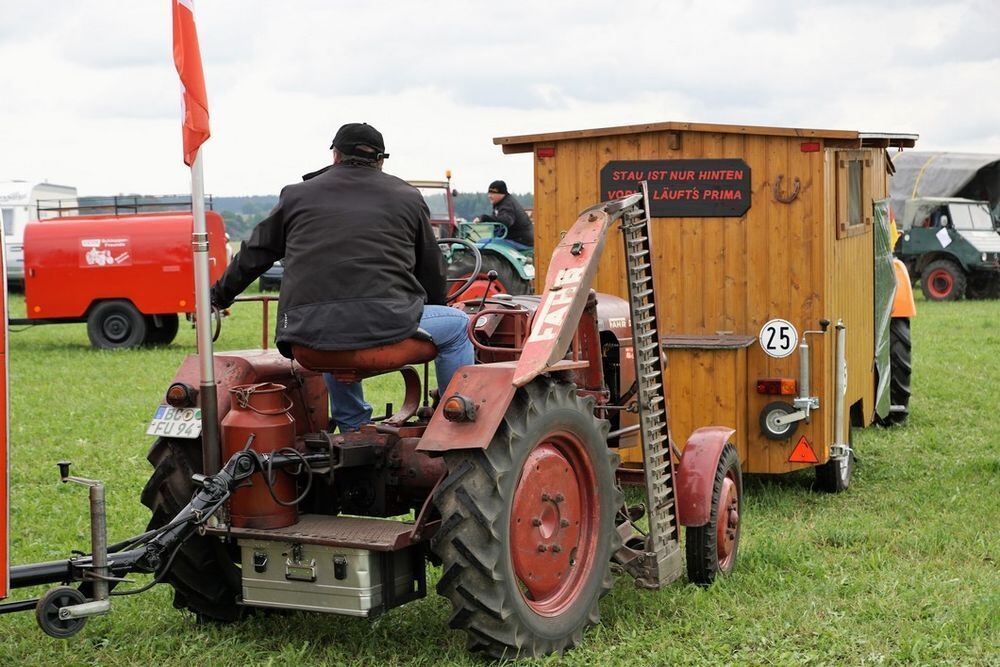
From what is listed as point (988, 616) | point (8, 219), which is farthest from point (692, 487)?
point (8, 219)

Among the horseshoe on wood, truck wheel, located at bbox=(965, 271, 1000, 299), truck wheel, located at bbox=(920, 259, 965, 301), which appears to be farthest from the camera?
truck wheel, located at bbox=(965, 271, 1000, 299)

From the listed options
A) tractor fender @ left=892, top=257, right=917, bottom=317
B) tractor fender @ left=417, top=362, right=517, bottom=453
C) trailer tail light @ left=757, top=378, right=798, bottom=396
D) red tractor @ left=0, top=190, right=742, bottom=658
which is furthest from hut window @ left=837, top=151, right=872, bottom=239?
tractor fender @ left=417, top=362, right=517, bottom=453

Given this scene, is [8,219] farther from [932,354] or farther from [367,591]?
[367,591]

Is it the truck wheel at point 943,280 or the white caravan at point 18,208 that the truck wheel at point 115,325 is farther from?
the truck wheel at point 943,280

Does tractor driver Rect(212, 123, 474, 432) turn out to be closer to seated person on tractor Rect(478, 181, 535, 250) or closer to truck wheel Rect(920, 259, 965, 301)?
seated person on tractor Rect(478, 181, 535, 250)

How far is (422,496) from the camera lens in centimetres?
523

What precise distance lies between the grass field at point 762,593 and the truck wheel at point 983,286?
15.6 meters

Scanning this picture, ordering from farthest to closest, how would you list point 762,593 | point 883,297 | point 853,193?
point 883,297 < point 853,193 < point 762,593

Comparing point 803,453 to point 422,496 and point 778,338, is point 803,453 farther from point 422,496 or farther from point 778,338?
point 422,496

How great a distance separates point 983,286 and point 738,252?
19393 mm

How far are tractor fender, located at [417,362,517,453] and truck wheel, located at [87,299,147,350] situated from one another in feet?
43.5

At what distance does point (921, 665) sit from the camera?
15.3ft

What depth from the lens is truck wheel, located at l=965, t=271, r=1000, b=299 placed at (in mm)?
25047

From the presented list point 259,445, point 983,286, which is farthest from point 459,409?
point 983,286
